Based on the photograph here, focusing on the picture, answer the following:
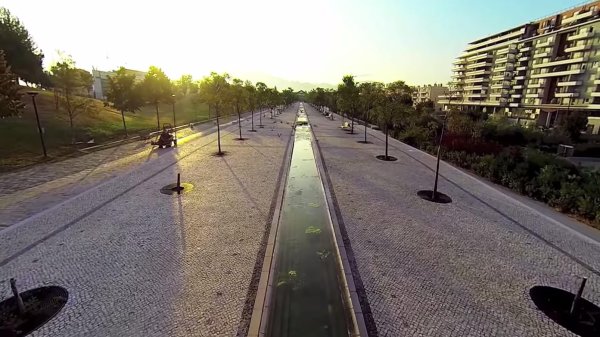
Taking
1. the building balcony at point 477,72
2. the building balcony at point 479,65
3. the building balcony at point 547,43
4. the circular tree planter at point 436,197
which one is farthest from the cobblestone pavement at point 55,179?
the building balcony at point 479,65

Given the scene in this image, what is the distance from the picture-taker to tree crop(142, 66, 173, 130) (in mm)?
36375

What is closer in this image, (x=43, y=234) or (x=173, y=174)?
(x=43, y=234)

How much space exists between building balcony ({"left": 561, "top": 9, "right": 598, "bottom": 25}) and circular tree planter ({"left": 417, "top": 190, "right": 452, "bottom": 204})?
2807 inches

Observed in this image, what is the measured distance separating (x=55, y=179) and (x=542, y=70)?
3346 inches

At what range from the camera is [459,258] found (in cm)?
795

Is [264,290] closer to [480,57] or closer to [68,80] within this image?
[68,80]

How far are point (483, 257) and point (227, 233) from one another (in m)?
7.27

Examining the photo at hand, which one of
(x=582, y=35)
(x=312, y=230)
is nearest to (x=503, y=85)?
(x=582, y=35)

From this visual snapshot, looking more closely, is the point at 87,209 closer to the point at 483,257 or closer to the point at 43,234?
the point at 43,234

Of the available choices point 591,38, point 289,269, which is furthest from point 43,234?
point 591,38

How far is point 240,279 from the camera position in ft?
22.1

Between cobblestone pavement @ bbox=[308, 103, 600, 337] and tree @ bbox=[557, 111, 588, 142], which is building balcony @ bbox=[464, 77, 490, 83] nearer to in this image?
tree @ bbox=[557, 111, 588, 142]

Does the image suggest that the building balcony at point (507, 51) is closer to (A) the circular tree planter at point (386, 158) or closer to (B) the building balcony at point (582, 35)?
(B) the building balcony at point (582, 35)

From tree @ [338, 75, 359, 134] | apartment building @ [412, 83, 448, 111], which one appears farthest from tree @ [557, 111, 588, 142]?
apartment building @ [412, 83, 448, 111]
